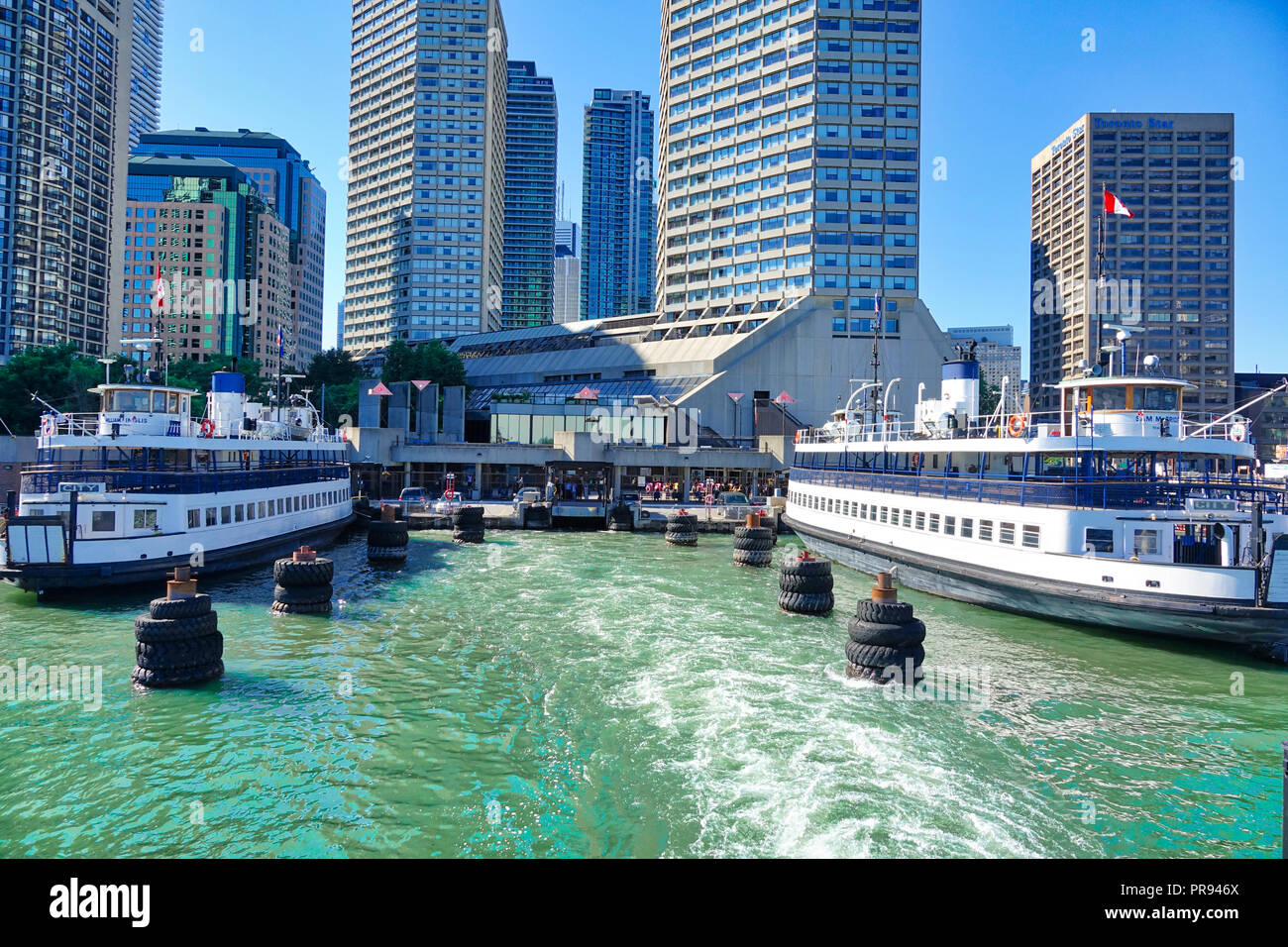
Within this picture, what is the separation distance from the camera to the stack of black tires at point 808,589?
27.9 metres

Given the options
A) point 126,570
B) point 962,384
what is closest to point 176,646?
point 126,570

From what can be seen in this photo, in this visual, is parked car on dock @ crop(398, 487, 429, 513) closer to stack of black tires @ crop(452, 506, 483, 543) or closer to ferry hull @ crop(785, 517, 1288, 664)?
stack of black tires @ crop(452, 506, 483, 543)

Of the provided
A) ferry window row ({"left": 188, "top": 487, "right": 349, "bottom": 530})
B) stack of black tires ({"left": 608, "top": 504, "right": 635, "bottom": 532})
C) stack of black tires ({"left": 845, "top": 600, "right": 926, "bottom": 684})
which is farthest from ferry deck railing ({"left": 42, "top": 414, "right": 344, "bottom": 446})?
stack of black tires ({"left": 845, "top": 600, "right": 926, "bottom": 684})

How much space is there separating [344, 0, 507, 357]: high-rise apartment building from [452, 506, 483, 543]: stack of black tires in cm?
12087

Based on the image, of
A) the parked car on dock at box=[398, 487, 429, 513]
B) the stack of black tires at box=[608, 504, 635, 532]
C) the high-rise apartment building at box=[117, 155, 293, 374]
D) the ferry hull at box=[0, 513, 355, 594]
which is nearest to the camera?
the ferry hull at box=[0, 513, 355, 594]

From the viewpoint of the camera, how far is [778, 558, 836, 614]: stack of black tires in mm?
27906

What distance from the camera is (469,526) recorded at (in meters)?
47.3

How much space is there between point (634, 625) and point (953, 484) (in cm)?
1624

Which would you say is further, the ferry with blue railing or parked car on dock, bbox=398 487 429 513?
parked car on dock, bbox=398 487 429 513

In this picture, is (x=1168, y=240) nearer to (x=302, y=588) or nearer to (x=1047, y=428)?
(x=1047, y=428)

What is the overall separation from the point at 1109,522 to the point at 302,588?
28118 millimetres

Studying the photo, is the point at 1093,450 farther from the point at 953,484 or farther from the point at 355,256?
the point at 355,256

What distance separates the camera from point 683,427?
8175cm
